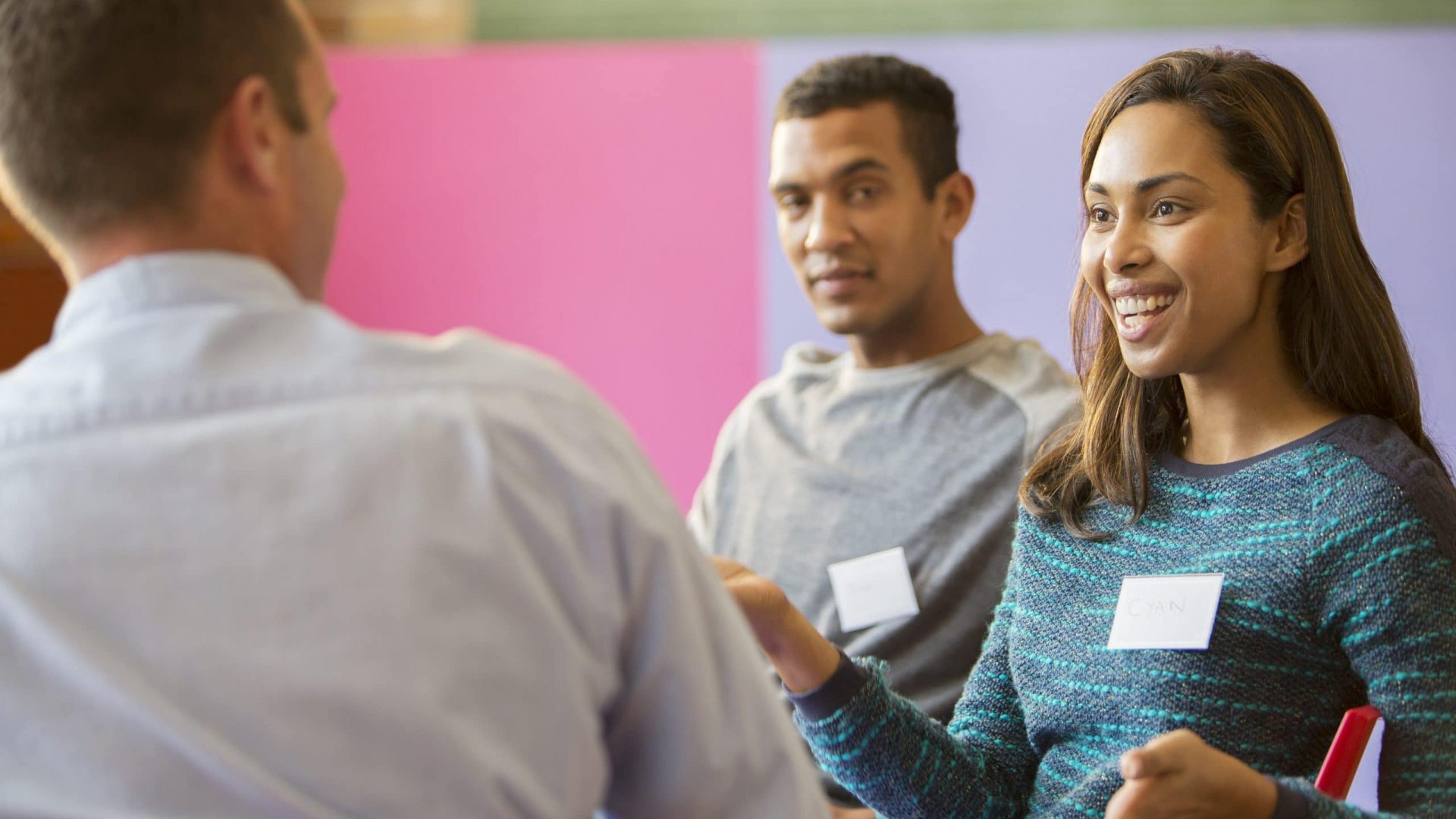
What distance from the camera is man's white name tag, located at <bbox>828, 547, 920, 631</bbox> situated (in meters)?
1.94

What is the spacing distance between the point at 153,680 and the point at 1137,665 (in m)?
0.88

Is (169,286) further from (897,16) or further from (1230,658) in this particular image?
(897,16)

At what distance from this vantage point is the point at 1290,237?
1.33 meters

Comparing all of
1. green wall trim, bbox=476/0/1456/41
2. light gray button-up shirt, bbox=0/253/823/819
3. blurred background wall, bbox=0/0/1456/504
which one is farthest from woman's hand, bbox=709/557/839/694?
green wall trim, bbox=476/0/1456/41

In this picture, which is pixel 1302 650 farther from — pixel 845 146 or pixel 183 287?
pixel 845 146

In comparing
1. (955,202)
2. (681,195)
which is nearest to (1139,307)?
(955,202)

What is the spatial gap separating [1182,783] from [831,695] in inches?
17.0

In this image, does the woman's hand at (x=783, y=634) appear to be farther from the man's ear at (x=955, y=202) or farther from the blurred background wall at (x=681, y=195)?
the blurred background wall at (x=681, y=195)

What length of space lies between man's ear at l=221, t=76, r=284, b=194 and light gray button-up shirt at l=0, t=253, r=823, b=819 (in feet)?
0.30

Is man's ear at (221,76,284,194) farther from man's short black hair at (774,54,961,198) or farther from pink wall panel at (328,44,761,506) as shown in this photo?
pink wall panel at (328,44,761,506)

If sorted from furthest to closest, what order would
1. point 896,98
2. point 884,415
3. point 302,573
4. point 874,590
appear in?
1. point 896,98
2. point 884,415
3. point 874,590
4. point 302,573

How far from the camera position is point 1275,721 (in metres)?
1.22

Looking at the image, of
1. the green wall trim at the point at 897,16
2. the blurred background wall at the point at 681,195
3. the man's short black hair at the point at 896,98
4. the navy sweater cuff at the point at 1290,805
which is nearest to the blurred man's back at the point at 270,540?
the navy sweater cuff at the point at 1290,805

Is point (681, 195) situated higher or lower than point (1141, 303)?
→ lower
